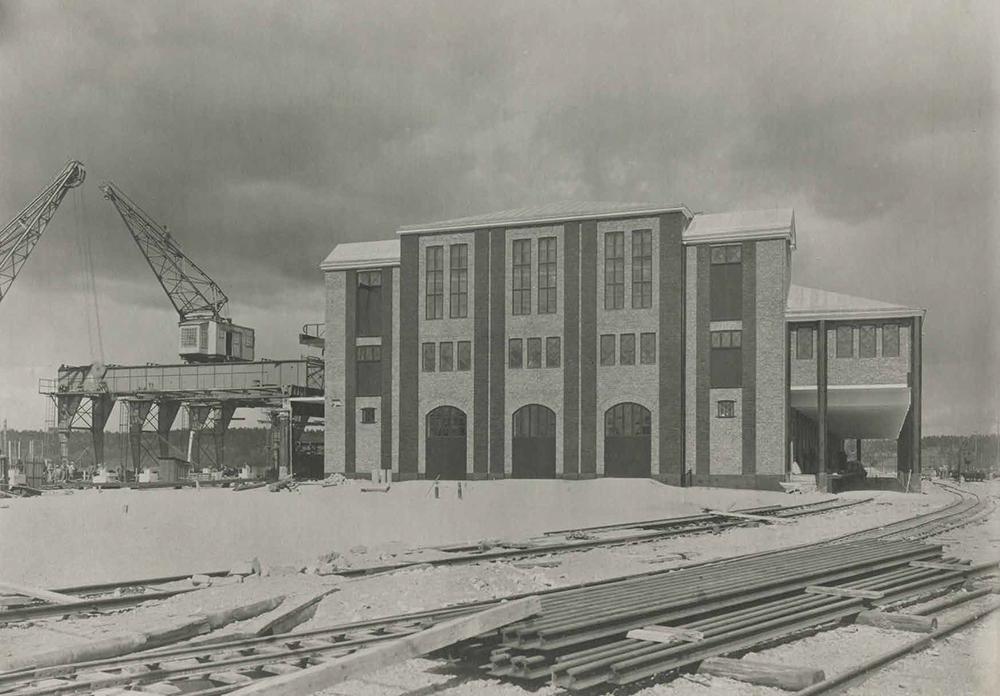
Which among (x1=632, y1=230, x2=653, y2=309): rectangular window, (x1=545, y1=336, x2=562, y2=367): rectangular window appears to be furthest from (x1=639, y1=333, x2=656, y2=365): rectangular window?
(x1=545, y1=336, x2=562, y2=367): rectangular window

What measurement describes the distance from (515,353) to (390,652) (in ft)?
113

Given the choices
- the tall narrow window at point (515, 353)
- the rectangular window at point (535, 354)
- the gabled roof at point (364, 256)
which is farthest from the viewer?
the gabled roof at point (364, 256)

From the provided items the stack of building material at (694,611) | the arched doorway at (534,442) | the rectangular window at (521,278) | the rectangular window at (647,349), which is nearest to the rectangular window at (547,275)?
the rectangular window at (521,278)

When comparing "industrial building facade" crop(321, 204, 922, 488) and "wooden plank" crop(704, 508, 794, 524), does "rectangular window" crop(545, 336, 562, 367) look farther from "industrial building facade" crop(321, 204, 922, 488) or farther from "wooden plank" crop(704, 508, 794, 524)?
"wooden plank" crop(704, 508, 794, 524)

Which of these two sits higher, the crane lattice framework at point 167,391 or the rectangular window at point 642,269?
the rectangular window at point 642,269

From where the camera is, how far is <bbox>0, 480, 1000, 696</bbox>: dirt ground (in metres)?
8.68

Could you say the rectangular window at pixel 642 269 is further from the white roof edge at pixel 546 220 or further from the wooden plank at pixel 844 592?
the wooden plank at pixel 844 592

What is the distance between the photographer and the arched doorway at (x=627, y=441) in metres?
39.5

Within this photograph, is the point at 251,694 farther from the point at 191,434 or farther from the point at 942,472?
the point at 942,472

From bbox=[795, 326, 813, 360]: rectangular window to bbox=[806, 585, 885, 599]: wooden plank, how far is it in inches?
1116

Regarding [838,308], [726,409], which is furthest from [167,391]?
[838,308]

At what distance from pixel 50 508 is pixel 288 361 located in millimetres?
21724

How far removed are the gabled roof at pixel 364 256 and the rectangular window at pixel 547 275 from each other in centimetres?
714

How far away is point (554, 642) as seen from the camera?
8.15 m
